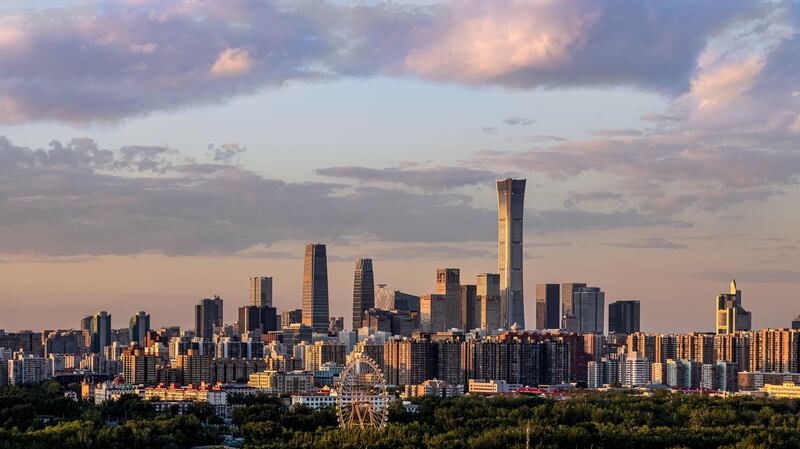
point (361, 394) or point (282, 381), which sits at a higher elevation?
point (361, 394)

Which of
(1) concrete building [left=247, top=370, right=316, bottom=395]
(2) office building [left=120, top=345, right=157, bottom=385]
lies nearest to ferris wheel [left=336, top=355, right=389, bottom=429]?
(1) concrete building [left=247, top=370, right=316, bottom=395]

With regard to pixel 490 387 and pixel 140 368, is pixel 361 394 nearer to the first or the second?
pixel 490 387

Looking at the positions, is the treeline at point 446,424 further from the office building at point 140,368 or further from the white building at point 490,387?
the office building at point 140,368

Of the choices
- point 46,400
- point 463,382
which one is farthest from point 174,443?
point 463,382

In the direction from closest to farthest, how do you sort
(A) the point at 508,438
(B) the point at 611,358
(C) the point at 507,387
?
(A) the point at 508,438 < (C) the point at 507,387 < (B) the point at 611,358

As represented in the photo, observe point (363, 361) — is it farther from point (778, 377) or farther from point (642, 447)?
point (778, 377)

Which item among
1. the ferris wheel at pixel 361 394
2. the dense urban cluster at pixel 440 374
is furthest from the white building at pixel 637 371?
the ferris wheel at pixel 361 394

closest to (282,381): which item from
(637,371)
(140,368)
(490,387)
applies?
(490,387)

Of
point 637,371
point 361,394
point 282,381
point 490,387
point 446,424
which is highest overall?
point 361,394

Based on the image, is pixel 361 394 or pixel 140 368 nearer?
pixel 361 394
